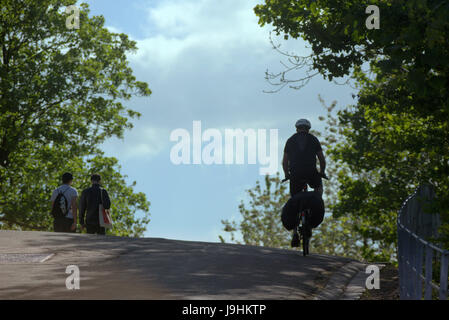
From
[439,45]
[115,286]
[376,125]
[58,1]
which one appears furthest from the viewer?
[58,1]

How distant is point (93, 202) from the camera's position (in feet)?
53.5

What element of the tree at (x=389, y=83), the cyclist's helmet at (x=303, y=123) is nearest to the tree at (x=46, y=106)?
the tree at (x=389, y=83)

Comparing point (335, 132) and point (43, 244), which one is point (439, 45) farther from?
point (335, 132)

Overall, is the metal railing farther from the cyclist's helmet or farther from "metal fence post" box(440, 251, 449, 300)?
the cyclist's helmet

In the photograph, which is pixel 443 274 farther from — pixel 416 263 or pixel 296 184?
pixel 296 184

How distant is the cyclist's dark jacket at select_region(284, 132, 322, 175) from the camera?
1180cm

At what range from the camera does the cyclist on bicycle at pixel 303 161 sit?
11805 millimetres

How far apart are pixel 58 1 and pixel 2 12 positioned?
2.86 metres

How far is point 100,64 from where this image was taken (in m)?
32.9

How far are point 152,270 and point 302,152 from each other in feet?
11.6

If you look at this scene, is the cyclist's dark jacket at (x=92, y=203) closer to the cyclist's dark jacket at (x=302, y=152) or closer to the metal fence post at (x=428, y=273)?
the cyclist's dark jacket at (x=302, y=152)

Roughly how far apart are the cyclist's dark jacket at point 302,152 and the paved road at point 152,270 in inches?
58.1

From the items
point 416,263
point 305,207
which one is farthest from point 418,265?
point 305,207
